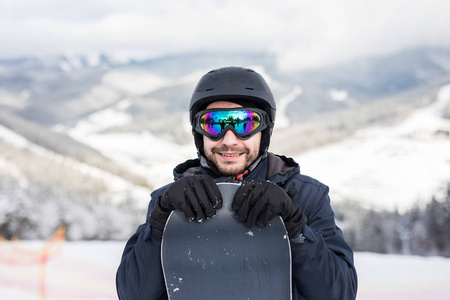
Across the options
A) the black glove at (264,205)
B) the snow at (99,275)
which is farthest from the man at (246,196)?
the snow at (99,275)

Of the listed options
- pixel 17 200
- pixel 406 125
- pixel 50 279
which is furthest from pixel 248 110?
pixel 406 125

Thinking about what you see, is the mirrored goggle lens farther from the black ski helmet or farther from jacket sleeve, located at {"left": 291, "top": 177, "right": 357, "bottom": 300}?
jacket sleeve, located at {"left": 291, "top": 177, "right": 357, "bottom": 300}

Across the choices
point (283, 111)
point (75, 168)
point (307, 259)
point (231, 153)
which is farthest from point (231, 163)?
point (283, 111)

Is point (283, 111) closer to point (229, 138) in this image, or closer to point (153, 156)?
point (153, 156)

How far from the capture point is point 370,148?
115812 millimetres

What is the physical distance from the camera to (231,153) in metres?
2.26

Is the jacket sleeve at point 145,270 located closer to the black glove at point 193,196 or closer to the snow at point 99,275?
the black glove at point 193,196

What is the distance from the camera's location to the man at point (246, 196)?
1.75 m

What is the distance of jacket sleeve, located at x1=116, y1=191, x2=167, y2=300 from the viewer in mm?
1874

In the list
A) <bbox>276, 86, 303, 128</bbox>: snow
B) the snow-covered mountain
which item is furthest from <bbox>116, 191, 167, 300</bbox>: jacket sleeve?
<bbox>276, 86, 303, 128</bbox>: snow

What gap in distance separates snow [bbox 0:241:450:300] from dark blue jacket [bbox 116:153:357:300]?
540 centimetres

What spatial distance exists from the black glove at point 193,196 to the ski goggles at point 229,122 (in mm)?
569

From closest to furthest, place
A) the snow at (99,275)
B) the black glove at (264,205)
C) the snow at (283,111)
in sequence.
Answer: the black glove at (264,205)
the snow at (99,275)
the snow at (283,111)

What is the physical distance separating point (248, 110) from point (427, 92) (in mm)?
188172
